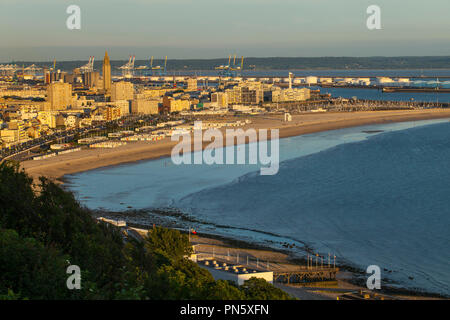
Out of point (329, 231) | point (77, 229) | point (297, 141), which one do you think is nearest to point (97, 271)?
point (77, 229)

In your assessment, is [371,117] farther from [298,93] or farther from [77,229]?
[77,229]

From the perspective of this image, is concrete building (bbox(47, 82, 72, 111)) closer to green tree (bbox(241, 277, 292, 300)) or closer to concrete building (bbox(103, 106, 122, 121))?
concrete building (bbox(103, 106, 122, 121))

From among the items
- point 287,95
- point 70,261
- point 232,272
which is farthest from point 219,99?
point 70,261

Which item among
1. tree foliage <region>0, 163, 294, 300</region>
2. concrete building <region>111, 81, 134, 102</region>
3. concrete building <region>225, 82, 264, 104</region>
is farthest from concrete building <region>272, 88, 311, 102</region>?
tree foliage <region>0, 163, 294, 300</region>

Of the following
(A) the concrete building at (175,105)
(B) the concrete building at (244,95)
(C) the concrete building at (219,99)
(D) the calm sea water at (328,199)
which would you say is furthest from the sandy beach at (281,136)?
(B) the concrete building at (244,95)

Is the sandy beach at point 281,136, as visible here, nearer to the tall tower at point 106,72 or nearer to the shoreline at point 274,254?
the shoreline at point 274,254
